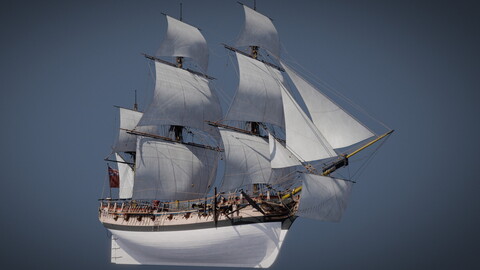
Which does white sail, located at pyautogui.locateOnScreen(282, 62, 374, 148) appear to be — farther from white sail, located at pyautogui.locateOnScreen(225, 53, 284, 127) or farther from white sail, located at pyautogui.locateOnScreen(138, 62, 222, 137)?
white sail, located at pyautogui.locateOnScreen(138, 62, 222, 137)

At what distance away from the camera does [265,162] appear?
134 ft

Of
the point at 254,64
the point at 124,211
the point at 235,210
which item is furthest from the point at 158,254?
the point at 254,64

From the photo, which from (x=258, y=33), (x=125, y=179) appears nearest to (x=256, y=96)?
(x=258, y=33)

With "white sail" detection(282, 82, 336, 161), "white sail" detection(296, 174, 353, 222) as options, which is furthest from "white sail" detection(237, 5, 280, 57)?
"white sail" detection(296, 174, 353, 222)

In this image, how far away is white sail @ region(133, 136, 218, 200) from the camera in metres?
45.6

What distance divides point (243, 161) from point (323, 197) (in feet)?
27.0

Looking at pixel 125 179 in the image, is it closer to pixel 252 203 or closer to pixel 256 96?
pixel 256 96

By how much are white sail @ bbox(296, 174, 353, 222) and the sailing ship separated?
73 millimetres

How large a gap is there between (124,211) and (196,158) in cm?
792

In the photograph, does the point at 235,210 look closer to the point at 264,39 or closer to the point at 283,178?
the point at 283,178

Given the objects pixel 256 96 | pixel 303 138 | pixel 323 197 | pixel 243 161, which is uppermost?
pixel 256 96

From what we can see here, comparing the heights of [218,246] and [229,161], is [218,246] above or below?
below

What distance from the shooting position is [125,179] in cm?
5797

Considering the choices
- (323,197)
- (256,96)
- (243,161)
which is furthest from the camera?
(256,96)
